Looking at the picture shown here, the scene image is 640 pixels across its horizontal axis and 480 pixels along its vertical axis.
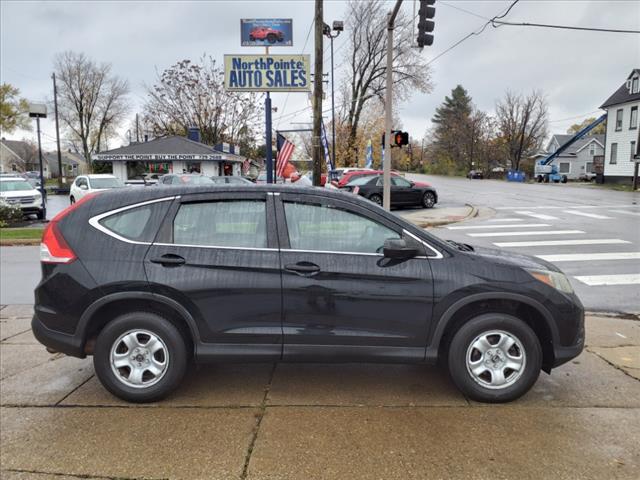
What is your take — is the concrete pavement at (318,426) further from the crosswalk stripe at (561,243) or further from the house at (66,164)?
the house at (66,164)

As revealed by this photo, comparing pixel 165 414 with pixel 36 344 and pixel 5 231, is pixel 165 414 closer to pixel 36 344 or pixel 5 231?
pixel 36 344

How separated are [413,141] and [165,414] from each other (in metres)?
127

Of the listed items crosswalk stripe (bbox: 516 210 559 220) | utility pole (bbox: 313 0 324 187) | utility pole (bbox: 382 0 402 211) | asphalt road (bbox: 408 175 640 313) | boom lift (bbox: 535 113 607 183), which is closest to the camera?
asphalt road (bbox: 408 175 640 313)

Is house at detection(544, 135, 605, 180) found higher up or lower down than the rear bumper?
higher up

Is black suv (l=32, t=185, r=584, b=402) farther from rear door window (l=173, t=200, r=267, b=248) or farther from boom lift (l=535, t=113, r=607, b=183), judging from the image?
boom lift (l=535, t=113, r=607, b=183)

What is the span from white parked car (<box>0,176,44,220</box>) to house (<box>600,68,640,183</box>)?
42450mm

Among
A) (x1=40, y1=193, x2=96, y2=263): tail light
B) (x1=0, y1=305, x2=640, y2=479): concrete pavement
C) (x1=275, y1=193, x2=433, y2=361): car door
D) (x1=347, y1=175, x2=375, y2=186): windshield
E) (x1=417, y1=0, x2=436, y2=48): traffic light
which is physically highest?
(x1=417, y1=0, x2=436, y2=48): traffic light

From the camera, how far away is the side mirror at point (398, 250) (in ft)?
11.7

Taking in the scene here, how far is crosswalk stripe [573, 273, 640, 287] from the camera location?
26.5ft

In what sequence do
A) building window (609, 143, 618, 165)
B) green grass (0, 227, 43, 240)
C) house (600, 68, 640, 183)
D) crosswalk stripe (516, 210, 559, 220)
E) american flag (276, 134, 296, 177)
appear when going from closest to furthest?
1. green grass (0, 227, 43, 240)
2. crosswalk stripe (516, 210, 559, 220)
3. american flag (276, 134, 296, 177)
4. house (600, 68, 640, 183)
5. building window (609, 143, 618, 165)

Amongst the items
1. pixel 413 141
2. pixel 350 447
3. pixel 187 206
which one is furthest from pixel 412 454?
pixel 413 141

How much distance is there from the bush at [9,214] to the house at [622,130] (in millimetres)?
43123

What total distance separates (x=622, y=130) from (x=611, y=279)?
4208 centimetres

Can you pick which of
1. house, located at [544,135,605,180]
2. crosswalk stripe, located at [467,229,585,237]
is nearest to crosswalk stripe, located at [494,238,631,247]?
crosswalk stripe, located at [467,229,585,237]
